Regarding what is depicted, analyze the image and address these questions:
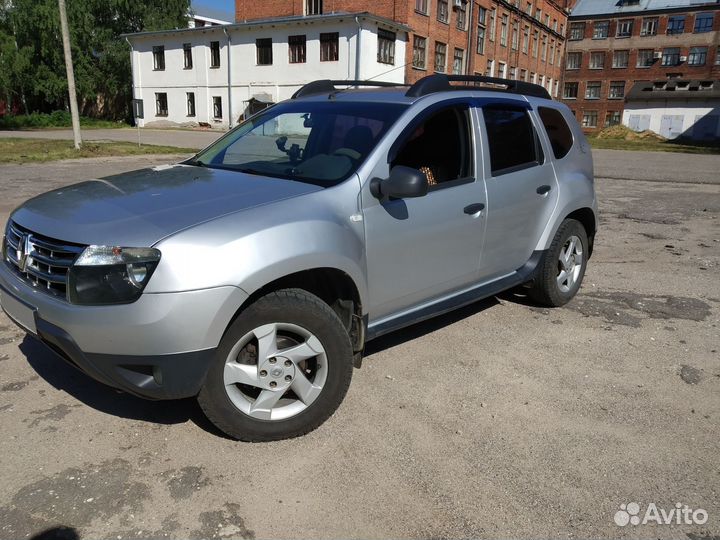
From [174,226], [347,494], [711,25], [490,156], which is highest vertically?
[711,25]

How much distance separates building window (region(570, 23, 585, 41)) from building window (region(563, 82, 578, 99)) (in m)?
5.87

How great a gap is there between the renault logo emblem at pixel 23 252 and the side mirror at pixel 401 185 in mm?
1817

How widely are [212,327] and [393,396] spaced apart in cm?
141

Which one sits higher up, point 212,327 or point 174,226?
point 174,226

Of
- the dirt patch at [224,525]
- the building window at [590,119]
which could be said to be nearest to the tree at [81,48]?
the building window at [590,119]

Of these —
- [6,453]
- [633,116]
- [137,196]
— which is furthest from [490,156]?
[633,116]

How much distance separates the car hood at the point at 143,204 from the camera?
2.77 m

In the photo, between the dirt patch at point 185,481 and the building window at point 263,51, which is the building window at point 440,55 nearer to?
the building window at point 263,51

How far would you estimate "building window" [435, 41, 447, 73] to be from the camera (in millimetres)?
43281

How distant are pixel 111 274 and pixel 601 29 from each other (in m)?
82.7

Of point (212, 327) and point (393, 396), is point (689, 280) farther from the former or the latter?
point (212, 327)

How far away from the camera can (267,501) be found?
2676 mm

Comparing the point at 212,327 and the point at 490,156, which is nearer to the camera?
the point at 212,327

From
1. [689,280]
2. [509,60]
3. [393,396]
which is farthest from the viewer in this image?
[509,60]
